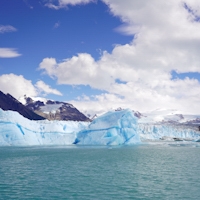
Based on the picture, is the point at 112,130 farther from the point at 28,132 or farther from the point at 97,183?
the point at 97,183

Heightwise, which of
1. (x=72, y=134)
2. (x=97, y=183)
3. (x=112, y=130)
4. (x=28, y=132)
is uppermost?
Result: (x=28, y=132)

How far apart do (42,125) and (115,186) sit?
42.8 m

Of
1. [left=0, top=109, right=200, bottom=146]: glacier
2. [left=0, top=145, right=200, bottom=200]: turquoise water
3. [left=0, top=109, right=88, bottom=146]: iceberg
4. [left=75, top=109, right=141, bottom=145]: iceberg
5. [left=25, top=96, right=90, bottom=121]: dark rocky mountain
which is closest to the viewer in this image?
[left=0, top=145, right=200, bottom=200]: turquoise water

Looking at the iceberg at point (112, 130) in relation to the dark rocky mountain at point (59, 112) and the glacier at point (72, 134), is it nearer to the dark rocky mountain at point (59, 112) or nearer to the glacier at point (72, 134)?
the glacier at point (72, 134)

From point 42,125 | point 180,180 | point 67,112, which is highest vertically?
point 67,112

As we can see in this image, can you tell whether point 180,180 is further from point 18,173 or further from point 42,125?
point 42,125

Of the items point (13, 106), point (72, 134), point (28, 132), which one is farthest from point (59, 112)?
point (28, 132)

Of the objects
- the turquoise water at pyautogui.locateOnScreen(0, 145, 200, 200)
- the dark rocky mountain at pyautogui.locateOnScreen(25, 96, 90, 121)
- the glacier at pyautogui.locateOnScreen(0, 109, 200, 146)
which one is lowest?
the turquoise water at pyautogui.locateOnScreen(0, 145, 200, 200)

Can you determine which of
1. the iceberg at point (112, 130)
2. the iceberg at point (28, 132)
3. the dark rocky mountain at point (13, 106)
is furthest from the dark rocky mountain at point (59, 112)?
the iceberg at point (112, 130)

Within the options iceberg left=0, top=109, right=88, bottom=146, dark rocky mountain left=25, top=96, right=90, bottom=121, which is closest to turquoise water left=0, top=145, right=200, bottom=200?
iceberg left=0, top=109, right=88, bottom=146

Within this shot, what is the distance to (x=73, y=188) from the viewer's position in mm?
14438

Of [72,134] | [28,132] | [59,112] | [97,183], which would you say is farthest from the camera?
[59,112]

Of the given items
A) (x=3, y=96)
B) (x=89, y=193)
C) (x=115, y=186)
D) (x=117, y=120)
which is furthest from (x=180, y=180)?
(x=3, y=96)

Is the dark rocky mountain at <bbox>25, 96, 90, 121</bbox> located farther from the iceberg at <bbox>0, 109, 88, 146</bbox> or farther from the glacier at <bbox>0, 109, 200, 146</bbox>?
the glacier at <bbox>0, 109, 200, 146</bbox>
